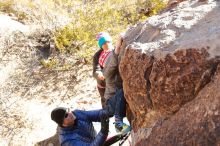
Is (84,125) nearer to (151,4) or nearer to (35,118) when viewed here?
(35,118)

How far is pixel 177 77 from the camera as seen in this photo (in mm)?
2895

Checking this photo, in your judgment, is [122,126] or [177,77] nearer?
[177,77]

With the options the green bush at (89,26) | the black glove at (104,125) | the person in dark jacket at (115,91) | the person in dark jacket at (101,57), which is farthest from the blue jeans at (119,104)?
the green bush at (89,26)

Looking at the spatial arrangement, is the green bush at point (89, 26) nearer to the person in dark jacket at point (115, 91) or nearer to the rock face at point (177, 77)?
the person in dark jacket at point (115, 91)

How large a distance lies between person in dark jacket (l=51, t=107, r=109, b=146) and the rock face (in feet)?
2.12

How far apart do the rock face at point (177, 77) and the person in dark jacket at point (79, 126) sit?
65cm

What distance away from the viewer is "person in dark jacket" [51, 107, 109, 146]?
413 cm

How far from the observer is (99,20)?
320 inches

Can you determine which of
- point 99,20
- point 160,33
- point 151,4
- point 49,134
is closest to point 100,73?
point 49,134

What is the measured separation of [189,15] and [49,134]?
3722mm

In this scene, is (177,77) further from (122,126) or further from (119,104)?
(122,126)

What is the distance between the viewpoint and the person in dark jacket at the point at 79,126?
413 centimetres

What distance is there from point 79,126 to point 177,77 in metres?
1.74

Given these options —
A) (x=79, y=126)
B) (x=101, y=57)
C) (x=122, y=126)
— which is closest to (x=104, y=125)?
(x=122, y=126)
